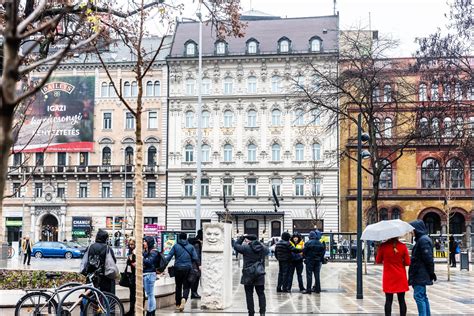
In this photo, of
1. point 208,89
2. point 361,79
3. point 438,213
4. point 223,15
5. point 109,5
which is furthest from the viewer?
point 208,89

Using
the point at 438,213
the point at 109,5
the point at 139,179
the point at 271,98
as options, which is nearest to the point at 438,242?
the point at 438,213

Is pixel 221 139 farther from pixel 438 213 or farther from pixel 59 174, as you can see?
pixel 438 213

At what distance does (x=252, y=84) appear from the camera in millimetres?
63438

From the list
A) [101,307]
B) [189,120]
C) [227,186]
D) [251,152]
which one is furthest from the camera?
[189,120]

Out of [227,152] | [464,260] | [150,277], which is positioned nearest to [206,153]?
[227,152]

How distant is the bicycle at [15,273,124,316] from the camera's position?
38.4 feet

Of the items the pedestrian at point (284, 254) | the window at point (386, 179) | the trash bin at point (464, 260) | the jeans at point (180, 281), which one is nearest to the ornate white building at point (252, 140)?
the window at point (386, 179)

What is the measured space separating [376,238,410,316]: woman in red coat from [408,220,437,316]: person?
0.17 m

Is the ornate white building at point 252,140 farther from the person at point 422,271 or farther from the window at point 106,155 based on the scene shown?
the person at point 422,271

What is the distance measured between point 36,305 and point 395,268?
643 cm

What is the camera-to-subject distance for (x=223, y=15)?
1553 centimetres

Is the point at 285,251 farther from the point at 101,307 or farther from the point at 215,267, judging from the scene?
the point at 101,307

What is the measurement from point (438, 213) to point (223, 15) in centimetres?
→ 4825

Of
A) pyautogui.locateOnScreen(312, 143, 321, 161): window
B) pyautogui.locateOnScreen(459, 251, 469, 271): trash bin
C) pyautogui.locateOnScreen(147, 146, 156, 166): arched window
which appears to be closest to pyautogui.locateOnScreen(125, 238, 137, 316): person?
pyautogui.locateOnScreen(459, 251, 469, 271): trash bin
